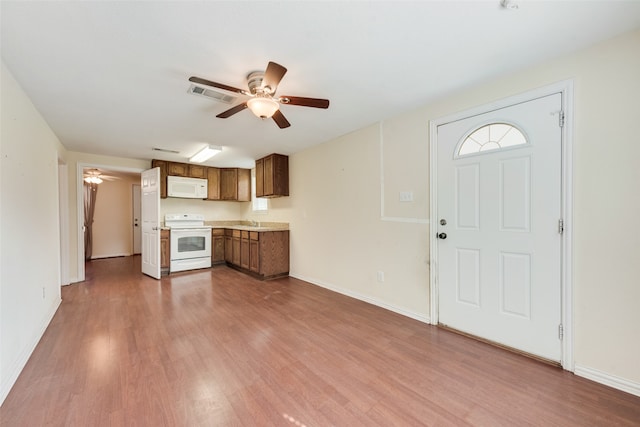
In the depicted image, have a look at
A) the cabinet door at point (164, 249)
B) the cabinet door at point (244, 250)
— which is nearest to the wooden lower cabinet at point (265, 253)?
the cabinet door at point (244, 250)

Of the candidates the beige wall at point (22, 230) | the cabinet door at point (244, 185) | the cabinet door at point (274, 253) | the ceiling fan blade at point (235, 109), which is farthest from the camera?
the cabinet door at point (244, 185)

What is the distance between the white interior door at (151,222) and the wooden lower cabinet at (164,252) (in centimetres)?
16

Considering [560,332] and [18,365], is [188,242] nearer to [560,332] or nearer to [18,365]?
[18,365]

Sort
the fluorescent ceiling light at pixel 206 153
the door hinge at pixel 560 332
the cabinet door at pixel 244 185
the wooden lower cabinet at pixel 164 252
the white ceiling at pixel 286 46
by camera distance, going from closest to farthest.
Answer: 1. the white ceiling at pixel 286 46
2. the door hinge at pixel 560 332
3. the fluorescent ceiling light at pixel 206 153
4. the wooden lower cabinet at pixel 164 252
5. the cabinet door at pixel 244 185

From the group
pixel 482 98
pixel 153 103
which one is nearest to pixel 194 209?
pixel 153 103

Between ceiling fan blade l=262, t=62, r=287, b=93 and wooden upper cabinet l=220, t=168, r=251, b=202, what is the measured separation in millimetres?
4364

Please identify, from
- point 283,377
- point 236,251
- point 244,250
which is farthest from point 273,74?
point 236,251

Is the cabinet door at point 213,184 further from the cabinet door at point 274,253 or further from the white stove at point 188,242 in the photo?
the cabinet door at point 274,253

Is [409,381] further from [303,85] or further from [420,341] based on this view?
[303,85]

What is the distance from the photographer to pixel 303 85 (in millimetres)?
2197

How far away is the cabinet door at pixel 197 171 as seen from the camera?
5395mm

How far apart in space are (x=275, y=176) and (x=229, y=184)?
1.80m

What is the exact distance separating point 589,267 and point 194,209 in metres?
6.32

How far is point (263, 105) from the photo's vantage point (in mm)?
2000
